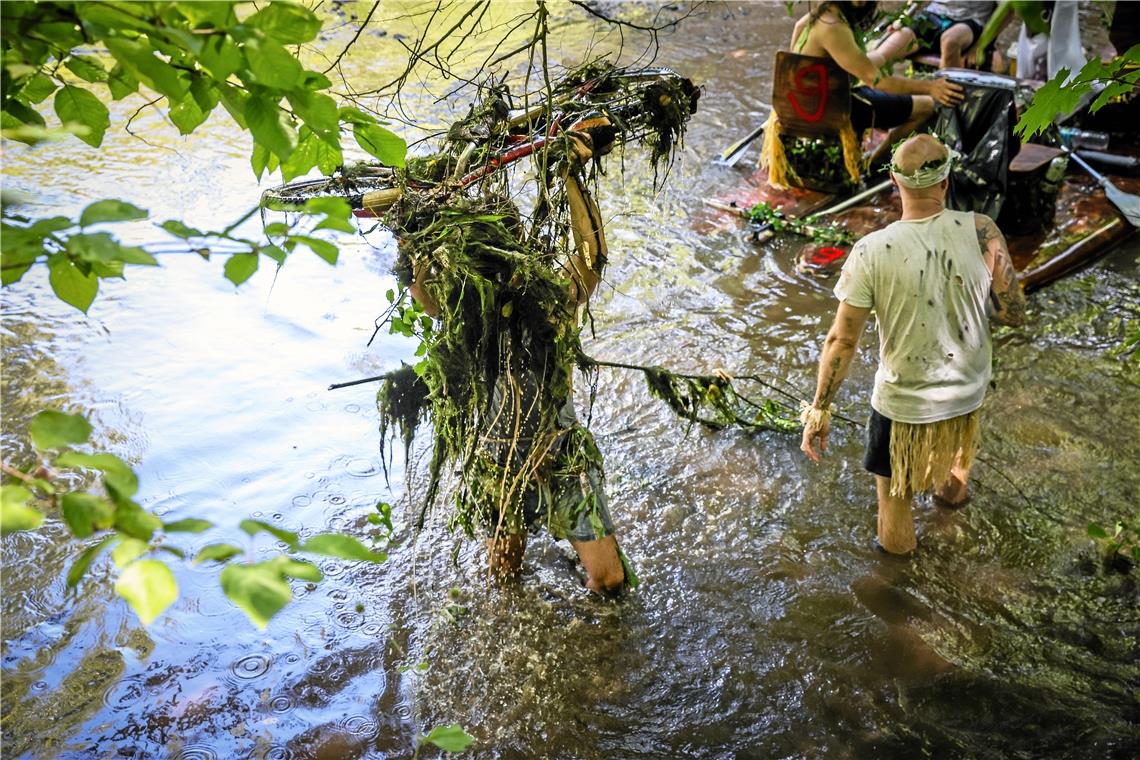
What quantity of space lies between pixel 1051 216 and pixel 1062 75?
4.58 m

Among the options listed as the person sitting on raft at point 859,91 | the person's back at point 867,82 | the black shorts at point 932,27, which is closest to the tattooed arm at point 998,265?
the person's back at point 867,82

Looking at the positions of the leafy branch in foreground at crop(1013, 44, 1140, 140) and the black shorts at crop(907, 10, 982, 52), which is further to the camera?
the black shorts at crop(907, 10, 982, 52)

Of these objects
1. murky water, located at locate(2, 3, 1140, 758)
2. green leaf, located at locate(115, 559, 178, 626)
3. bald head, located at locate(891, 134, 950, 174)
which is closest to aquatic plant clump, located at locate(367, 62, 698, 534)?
murky water, located at locate(2, 3, 1140, 758)

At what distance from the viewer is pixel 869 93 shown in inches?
267

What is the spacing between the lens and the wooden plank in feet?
20.8

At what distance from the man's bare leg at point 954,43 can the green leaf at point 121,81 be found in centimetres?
734

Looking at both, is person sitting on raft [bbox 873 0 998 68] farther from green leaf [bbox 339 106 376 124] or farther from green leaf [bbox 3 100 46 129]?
green leaf [bbox 3 100 46 129]

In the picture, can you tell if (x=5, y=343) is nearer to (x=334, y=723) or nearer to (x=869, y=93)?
(x=334, y=723)

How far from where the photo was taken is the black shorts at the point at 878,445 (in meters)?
3.89

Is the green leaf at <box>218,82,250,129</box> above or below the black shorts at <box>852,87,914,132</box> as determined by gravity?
above

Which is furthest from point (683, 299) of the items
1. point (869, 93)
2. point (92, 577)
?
point (92, 577)

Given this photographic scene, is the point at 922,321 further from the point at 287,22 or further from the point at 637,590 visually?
the point at 287,22

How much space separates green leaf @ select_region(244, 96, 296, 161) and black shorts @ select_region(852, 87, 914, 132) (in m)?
5.91

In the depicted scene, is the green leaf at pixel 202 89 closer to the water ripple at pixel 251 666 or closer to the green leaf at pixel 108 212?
the green leaf at pixel 108 212
